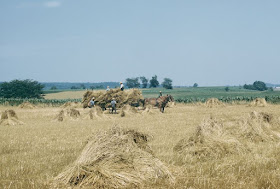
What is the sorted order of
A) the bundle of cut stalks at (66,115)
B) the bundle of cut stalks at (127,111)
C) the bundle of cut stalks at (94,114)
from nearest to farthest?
1. the bundle of cut stalks at (66,115)
2. the bundle of cut stalks at (94,114)
3. the bundle of cut stalks at (127,111)

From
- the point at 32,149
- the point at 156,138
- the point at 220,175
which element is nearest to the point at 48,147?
the point at 32,149

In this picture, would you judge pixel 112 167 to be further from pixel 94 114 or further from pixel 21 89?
pixel 21 89

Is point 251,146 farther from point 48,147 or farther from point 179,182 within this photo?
point 48,147

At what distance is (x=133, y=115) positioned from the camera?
3047 centimetres

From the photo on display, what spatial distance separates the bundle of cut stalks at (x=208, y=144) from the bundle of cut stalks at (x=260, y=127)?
2357 mm

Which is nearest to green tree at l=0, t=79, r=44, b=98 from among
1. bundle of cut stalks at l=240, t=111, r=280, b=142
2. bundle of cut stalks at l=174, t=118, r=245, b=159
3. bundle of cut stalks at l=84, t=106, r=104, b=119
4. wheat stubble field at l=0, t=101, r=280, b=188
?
bundle of cut stalks at l=84, t=106, r=104, b=119

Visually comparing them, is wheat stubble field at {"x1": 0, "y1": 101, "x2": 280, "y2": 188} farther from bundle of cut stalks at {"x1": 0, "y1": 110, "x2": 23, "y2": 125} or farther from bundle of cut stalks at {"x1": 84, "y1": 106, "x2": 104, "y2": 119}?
bundle of cut stalks at {"x1": 84, "y1": 106, "x2": 104, "y2": 119}

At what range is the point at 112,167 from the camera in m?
7.93

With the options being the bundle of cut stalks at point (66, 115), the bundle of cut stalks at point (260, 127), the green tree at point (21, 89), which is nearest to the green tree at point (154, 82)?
the green tree at point (21, 89)

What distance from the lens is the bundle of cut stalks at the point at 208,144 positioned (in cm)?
1096

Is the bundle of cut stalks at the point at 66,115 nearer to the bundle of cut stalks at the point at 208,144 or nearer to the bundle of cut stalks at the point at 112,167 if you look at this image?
the bundle of cut stalks at the point at 208,144

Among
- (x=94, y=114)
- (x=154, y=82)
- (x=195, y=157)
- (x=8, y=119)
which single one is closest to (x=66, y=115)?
(x=94, y=114)

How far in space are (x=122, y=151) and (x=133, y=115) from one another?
22.0 meters

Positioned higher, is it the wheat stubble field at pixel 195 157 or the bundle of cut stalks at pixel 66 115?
the wheat stubble field at pixel 195 157
